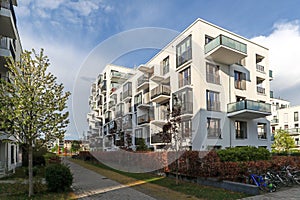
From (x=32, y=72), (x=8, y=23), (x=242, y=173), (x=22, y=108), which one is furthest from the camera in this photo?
(x=8, y=23)

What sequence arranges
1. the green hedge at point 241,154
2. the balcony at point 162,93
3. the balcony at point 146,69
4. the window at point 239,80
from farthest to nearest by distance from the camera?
the balcony at point 146,69 → the balcony at point 162,93 → the window at point 239,80 → the green hedge at point 241,154

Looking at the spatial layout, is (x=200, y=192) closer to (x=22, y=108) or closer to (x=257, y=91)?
(x=22, y=108)

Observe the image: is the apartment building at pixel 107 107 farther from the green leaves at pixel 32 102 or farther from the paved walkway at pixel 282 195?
the paved walkway at pixel 282 195

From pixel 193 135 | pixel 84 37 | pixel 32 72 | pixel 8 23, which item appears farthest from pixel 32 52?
pixel 193 135

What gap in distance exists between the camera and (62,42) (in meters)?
12.1

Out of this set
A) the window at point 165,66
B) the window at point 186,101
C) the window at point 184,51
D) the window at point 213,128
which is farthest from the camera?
the window at point 165,66

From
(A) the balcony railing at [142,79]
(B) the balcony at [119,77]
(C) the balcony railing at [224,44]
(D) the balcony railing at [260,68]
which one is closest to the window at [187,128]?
(C) the balcony railing at [224,44]

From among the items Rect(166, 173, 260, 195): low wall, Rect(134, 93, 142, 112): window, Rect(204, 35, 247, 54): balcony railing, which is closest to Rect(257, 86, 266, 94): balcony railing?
Rect(204, 35, 247, 54): balcony railing

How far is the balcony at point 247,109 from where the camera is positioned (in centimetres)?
2259

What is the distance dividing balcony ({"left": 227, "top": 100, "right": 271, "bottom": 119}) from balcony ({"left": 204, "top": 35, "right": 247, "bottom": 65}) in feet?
14.5

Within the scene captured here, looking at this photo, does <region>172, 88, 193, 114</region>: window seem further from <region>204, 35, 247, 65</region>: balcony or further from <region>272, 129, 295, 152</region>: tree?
<region>272, 129, 295, 152</region>: tree

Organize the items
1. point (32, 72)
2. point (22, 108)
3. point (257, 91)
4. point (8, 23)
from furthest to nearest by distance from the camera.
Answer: point (257, 91) → point (8, 23) → point (32, 72) → point (22, 108)

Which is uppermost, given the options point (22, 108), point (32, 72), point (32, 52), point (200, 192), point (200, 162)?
point (32, 52)

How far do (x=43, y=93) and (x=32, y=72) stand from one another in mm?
933
